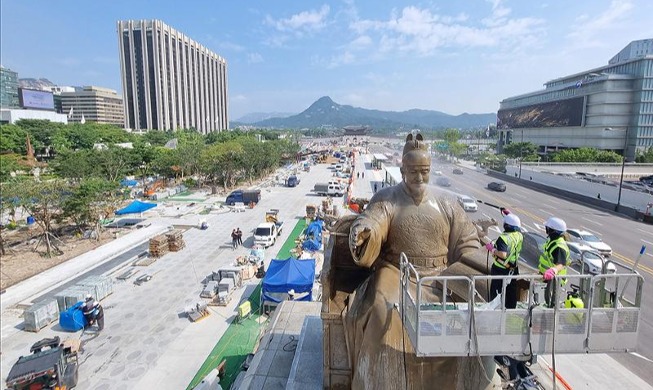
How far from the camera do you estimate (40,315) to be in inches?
509

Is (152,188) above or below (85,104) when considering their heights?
below

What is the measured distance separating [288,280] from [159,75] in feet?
362

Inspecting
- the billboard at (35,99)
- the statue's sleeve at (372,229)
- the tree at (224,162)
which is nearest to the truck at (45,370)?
the statue's sleeve at (372,229)

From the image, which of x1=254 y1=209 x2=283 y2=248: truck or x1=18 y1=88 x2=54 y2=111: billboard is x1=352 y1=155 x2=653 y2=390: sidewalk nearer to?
x1=254 y1=209 x2=283 y2=248: truck

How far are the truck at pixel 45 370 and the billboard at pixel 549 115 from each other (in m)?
78.0

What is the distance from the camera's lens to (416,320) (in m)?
3.46

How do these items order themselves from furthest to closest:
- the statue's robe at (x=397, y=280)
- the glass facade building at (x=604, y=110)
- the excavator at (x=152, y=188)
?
the glass facade building at (x=604, y=110) < the excavator at (x=152, y=188) < the statue's robe at (x=397, y=280)

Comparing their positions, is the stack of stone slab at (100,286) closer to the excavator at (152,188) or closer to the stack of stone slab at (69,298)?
the stack of stone slab at (69,298)

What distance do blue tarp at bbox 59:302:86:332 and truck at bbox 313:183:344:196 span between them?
27210 mm

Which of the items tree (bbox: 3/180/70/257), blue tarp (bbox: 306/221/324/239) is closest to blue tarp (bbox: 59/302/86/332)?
tree (bbox: 3/180/70/257)

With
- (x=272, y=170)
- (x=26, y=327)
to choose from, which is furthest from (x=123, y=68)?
(x=26, y=327)

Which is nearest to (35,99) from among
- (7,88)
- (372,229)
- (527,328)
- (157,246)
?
(7,88)

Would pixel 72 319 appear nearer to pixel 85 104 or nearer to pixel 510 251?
pixel 510 251

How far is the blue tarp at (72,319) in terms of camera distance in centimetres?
1272
